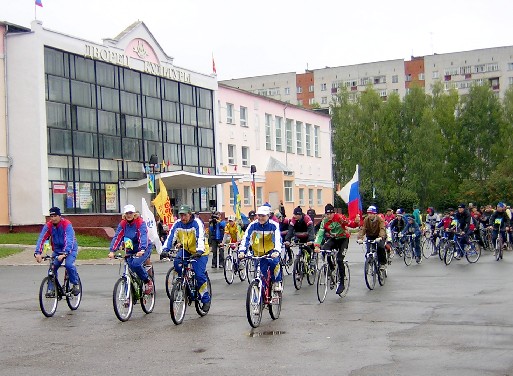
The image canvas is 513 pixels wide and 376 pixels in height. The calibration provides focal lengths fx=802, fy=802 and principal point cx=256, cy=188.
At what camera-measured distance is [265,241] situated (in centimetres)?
1317

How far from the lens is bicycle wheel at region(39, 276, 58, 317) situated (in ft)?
46.5

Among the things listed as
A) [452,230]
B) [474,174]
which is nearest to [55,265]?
[452,230]

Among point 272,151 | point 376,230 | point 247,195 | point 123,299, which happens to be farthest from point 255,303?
point 272,151

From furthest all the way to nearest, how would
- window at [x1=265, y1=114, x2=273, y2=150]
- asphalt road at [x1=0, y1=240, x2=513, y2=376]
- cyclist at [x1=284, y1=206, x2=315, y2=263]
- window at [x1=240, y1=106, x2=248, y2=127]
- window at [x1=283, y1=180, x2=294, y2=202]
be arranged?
window at [x1=283, y1=180, x2=294, y2=202]
window at [x1=265, y1=114, x2=273, y2=150]
window at [x1=240, y1=106, x2=248, y2=127]
cyclist at [x1=284, y1=206, x2=315, y2=263]
asphalt road at [x1=0, y1=240, x2=513, y2=376]

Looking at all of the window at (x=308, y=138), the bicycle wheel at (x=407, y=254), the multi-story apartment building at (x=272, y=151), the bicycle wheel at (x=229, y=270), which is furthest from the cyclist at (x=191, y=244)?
the window at (x=308, y=138)

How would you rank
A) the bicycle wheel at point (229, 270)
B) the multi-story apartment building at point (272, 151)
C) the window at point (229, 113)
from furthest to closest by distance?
1. the window at point (229, 113)
2. the multi-story apartment building at point (272, 151)
3. the bicycle wheel at point (229, 270)

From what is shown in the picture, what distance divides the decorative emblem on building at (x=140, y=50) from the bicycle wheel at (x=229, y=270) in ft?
103

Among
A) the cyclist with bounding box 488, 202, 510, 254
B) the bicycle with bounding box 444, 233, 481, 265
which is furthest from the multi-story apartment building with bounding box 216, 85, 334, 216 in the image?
the bicycle with bounding box 444, 233, 481, 265

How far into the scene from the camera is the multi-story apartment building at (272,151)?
59781 millimetres

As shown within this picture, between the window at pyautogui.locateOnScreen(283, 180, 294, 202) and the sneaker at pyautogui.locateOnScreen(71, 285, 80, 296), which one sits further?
the window at pyautogui.locateOnScreen(283, 180, 294, 202)

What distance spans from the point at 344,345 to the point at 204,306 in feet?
13.1

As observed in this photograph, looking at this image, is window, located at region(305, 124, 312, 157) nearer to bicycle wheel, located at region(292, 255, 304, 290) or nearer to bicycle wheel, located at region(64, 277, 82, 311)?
bicycle wheel, located at region(292, 255, 304, 290)

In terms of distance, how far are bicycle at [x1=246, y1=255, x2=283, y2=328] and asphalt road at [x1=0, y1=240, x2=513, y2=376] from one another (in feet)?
0.64

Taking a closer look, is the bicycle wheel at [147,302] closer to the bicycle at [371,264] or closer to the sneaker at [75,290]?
the sneaker at [75,290]
